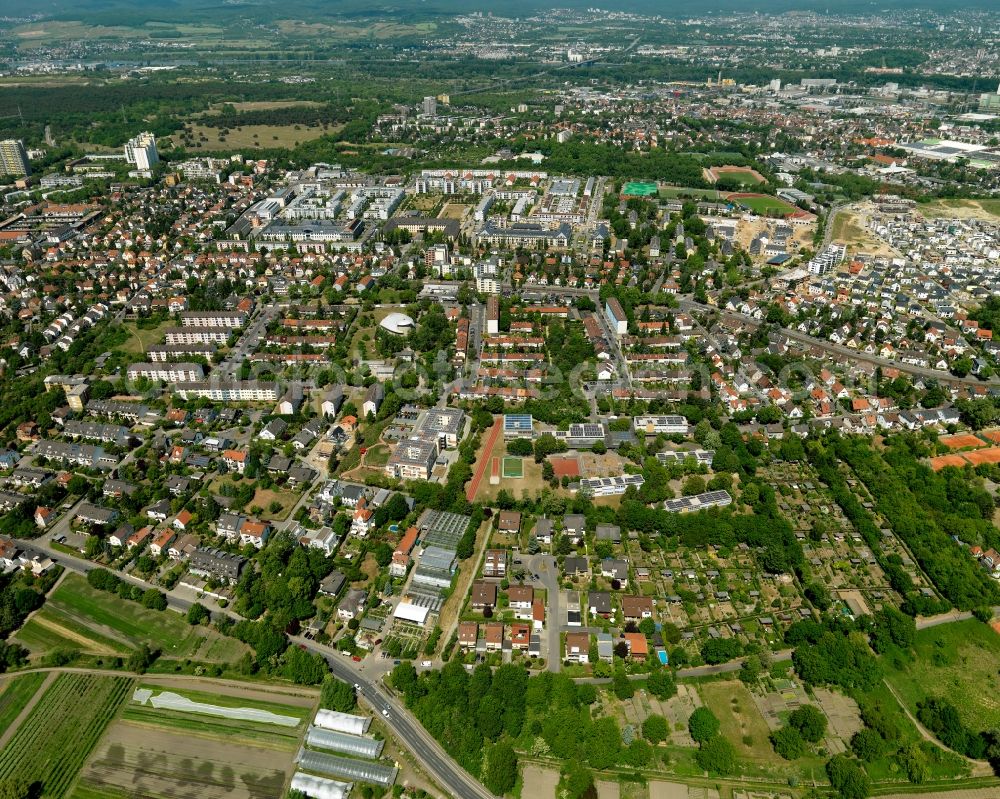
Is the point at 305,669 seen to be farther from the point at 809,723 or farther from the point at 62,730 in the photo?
the point at 809,723

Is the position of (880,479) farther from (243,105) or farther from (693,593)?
(243,105)

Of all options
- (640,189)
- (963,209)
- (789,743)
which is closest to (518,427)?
(789,743)

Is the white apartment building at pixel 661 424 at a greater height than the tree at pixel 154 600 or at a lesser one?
greater

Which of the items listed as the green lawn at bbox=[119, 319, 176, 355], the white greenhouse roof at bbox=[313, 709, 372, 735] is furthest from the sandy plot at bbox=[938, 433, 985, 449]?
the green lawn at bbox=[119, 319, 176, 355]

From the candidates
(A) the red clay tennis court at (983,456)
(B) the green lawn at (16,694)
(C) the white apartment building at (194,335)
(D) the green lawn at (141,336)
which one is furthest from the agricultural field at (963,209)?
(B) the green lawn at (16,694)

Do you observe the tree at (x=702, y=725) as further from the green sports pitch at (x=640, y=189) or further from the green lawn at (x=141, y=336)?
the green sports pitch at (x=640, y=189)

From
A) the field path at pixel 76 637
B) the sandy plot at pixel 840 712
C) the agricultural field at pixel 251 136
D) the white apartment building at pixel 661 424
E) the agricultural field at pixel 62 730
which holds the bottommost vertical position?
the agricultural field at pixel 62 730

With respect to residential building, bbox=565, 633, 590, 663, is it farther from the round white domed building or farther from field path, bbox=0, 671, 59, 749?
the round white domed building
